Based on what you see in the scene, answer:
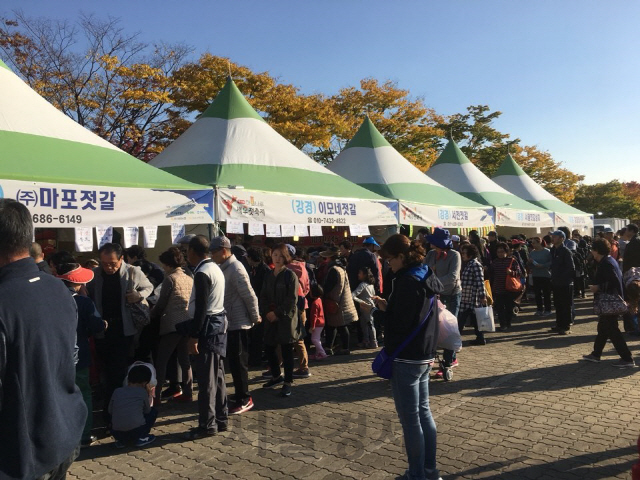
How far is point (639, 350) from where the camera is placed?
284 inches

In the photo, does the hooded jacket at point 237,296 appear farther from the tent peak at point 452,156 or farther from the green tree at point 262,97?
the green tree at point 262,97

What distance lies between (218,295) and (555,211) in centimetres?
1796

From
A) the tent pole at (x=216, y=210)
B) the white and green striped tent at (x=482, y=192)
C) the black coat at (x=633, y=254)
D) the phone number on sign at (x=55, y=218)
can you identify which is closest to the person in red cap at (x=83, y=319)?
the phone number on sign at (x=55, y=218)

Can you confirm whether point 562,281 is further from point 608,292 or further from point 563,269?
point 608,292

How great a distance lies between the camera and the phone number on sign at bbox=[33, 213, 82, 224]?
17.4 feet

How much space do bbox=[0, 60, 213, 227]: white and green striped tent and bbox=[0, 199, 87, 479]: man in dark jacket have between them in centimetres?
389

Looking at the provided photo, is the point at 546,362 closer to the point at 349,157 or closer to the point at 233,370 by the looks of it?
the point at 233,370

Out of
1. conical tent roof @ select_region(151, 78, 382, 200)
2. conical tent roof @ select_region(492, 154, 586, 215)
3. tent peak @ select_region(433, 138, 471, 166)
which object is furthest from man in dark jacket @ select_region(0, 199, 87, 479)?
conical tent roof @ select_region(492, 154, 586, 215)

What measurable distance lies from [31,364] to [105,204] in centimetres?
462

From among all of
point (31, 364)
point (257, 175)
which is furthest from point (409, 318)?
point (257, 175)

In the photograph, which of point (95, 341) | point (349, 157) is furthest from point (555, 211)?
point (95, 341)

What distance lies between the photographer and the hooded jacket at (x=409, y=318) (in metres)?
3.23

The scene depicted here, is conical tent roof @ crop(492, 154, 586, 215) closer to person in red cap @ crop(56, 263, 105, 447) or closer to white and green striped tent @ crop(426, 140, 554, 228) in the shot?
white and green striped tent @ crop(426, 140, 554, 228)

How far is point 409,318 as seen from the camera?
3.24 metres
